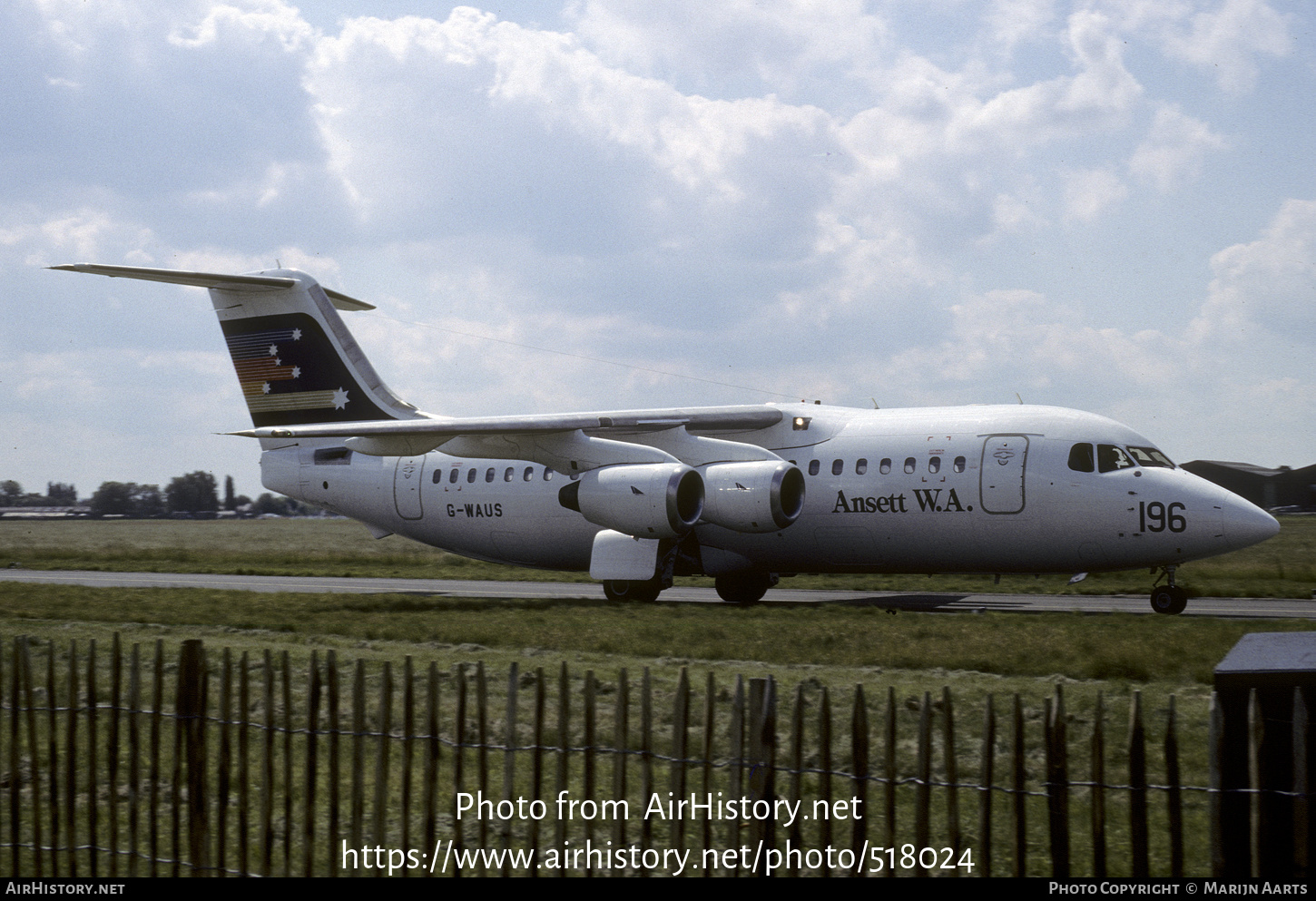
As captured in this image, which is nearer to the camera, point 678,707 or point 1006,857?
point 678,707

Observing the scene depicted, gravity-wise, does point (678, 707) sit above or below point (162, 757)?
above

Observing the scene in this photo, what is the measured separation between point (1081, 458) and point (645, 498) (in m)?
7.88

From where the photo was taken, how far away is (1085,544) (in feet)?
66.5

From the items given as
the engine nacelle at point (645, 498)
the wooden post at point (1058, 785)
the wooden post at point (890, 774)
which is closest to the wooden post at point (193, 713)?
the wooden post at point (890, 774)

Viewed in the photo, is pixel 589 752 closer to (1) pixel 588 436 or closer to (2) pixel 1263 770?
(2) pixel 1263 770

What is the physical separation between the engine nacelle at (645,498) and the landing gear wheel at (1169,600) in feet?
27.1

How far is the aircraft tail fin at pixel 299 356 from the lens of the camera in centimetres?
2889

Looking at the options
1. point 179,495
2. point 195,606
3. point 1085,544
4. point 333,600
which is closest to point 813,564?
point 1085,544

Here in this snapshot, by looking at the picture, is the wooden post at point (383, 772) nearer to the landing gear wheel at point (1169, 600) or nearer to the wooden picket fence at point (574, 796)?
the wooden picket fence at point (574, 796)

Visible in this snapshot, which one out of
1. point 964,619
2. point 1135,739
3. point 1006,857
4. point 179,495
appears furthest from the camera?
point 179,495

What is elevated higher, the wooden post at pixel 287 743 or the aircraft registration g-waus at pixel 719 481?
the aircraft registration g-waus at pixel 719 481

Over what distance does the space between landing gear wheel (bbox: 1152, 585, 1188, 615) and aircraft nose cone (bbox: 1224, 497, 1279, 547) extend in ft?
3.90

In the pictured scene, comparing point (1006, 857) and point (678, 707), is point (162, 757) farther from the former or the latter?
point (1006, 857)

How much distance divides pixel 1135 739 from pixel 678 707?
6.55ft
